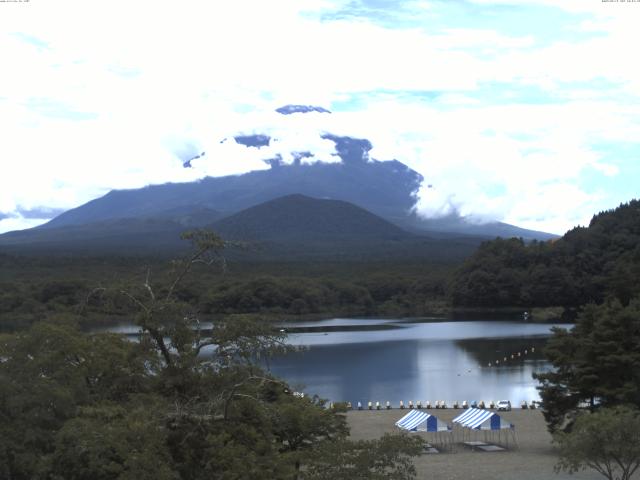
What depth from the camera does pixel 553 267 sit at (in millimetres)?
65625

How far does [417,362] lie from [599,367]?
1992 centimetres

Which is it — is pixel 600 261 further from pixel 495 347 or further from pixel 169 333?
pixel 169 333

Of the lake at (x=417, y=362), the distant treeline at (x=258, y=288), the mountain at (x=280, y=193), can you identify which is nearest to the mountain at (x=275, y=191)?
the mountain at (x=280, y=193)

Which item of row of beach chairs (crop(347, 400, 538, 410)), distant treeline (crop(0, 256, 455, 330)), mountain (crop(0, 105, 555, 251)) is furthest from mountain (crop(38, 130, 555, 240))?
row of beach chairs (crop(347, 400, 538, 410))

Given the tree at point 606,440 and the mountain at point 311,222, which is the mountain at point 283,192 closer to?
the mountain at point 311,222

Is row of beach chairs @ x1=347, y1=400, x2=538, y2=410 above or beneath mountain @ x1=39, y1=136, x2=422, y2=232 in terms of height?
beneath

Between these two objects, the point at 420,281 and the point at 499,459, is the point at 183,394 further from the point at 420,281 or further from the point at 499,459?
the point at 420,281

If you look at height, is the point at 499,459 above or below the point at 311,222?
below

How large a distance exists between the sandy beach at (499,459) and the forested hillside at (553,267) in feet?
139

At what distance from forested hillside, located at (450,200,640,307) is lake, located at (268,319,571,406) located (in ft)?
40.7

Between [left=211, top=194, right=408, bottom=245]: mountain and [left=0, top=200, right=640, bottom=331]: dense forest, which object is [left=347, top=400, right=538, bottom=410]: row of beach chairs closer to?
[left=0, top=200, right=640, bottom=331]: dense forest

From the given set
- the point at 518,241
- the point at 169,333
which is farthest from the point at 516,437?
the point at 518,241

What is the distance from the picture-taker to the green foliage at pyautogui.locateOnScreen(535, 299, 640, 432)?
17.0m

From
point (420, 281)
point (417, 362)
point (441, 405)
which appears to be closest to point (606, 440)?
point (441, 405)
